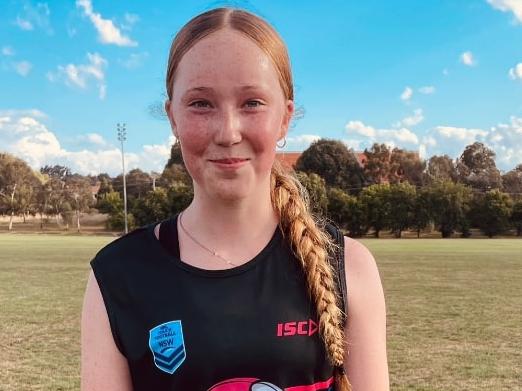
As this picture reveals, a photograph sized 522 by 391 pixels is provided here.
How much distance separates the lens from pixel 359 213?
6000cm

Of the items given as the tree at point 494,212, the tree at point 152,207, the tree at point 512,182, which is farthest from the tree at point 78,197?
the tree at point 512,182

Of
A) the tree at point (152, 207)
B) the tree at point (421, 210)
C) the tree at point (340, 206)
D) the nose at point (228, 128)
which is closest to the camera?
the nose at point (228, 128)

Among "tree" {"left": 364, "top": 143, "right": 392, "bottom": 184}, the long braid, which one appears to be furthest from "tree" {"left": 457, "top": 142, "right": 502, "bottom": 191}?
the long braid

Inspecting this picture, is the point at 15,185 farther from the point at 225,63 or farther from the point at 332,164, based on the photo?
the point at 225,63

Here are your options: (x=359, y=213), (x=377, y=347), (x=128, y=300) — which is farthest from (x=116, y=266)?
(x=359, y=213)

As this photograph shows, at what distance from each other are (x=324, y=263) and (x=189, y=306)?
0.41 m

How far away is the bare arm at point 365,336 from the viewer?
168 cm

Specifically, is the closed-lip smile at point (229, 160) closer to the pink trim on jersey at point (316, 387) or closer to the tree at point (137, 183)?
the pink trim on jersey at point (316, 387)

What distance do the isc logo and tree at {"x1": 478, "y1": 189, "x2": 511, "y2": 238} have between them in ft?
210

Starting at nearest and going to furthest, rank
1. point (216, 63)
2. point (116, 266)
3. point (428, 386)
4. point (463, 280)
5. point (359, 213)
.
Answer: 1. point (216, 63)
2. point (116, 266)
3. point (428, 386)
4. point (463, 280)
5. point (359, 213)

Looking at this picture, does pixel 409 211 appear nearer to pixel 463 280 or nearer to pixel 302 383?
pixel 463 280

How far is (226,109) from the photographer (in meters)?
1.60

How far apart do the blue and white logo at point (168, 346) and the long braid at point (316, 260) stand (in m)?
0.39

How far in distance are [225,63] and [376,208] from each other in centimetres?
6029
